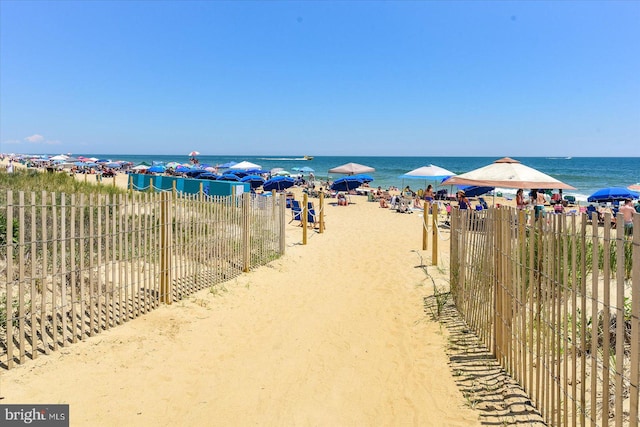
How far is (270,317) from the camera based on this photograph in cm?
595

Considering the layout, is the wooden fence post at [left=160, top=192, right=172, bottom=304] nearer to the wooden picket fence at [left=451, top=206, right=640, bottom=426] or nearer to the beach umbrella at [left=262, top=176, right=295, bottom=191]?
the wooden picket fence at [left=451, top=206, right=640, bottom=426]

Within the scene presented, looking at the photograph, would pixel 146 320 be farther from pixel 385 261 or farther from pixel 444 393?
pixel 385 261

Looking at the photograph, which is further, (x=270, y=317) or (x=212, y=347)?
(x=270, y=317)

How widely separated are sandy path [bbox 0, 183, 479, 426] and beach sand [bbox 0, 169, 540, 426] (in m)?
0.01

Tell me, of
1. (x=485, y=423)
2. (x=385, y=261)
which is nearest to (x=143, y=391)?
(x=485, y=423)

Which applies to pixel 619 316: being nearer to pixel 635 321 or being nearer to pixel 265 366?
pixel 635 321

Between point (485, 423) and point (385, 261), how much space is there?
20.3ft

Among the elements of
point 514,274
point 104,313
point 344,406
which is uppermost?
point 514,274

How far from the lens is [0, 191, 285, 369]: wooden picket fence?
412 centimetres

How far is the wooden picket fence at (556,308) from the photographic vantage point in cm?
236

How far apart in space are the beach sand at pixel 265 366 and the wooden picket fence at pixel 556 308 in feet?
1.96

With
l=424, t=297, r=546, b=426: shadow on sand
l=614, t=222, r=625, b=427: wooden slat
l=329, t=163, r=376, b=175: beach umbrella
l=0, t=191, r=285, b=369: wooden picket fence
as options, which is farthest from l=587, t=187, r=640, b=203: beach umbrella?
l=614, t=222, r=625, b=427: wooden slat

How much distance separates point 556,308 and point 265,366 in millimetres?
2915

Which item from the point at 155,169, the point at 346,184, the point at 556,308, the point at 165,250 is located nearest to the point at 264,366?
the point at 165,250
